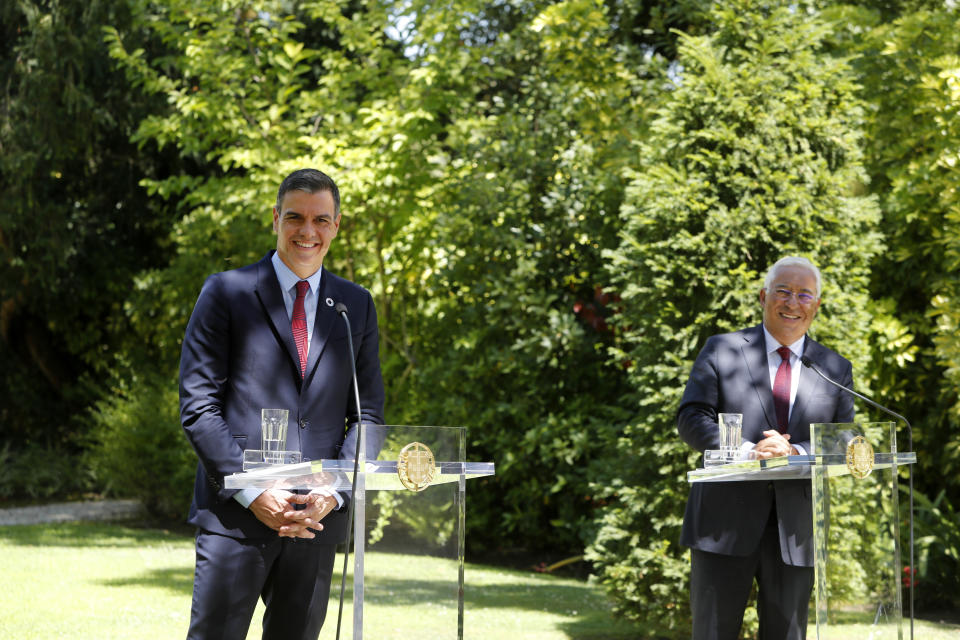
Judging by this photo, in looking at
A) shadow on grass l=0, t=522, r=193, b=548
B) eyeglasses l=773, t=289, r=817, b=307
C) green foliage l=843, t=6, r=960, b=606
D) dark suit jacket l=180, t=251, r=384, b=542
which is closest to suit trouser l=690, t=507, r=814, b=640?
eyeglasses l=773, t=289, r=817, b=307

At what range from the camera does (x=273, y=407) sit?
10.8 ft

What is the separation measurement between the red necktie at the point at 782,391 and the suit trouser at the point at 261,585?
1978 millimetres

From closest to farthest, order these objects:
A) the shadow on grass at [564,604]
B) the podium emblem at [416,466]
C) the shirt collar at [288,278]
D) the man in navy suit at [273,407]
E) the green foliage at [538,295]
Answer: the podium emblem at [416,466] < the man in navy suit at [273,407] < the shirt collar at [288,278] < the shadow on grass at [564,604] < the green foliage at [538,295]

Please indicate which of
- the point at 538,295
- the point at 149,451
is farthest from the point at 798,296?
the point at 149,451

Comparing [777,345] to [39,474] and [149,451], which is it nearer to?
[149,451]

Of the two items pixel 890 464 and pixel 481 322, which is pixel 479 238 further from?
pixel 890 464

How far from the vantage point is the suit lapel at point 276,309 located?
3348 millimetres

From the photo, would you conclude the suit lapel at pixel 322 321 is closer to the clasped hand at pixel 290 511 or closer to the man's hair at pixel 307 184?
the man's hair at pixel 307 184

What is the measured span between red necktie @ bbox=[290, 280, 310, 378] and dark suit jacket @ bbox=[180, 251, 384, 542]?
21 mm

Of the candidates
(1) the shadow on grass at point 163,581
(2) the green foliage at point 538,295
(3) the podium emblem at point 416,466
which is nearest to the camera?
(3) the podium emblem at point 416,466

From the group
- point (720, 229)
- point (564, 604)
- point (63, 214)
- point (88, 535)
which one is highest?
point (63, 214)

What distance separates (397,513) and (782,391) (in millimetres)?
2010

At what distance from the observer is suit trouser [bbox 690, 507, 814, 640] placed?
405 centimetres

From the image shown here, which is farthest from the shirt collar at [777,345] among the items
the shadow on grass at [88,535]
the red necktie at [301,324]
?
the shadow on grass at [88,535]
